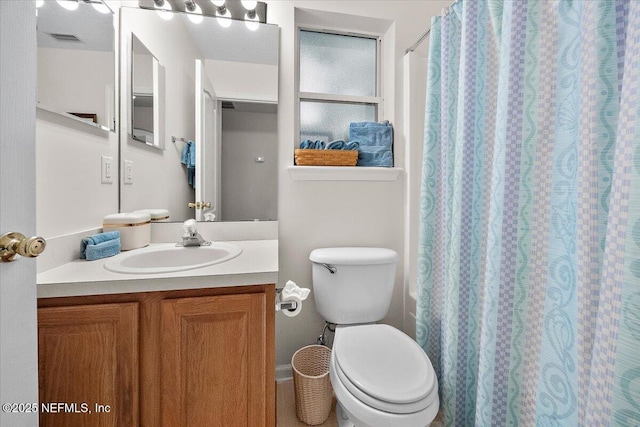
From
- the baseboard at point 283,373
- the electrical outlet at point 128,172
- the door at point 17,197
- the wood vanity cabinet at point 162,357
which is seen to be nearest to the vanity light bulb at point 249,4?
the electrical outlet at point 128,172

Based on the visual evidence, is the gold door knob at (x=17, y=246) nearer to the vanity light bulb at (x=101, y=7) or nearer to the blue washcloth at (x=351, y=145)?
the vanity light bulb at (x=101, y=7)

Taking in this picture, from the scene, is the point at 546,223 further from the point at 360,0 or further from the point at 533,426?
the point at 360,0

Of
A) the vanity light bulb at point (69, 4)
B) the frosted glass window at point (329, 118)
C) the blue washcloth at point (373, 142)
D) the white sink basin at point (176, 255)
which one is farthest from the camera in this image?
the frosted glass window at point (329, 118)

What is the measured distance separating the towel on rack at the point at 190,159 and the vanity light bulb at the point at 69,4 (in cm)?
65

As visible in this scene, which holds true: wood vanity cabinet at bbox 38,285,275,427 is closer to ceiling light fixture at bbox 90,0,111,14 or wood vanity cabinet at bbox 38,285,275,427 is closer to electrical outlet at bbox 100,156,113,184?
electrical outlet at bbox 100,156,113,184

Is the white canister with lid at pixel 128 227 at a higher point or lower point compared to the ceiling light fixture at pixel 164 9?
lower

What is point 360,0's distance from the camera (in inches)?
66.9

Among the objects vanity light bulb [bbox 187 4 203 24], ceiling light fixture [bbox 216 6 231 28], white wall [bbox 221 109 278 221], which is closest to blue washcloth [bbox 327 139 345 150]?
white wall [bbox 221 109 278 221]

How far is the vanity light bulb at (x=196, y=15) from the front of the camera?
152cm

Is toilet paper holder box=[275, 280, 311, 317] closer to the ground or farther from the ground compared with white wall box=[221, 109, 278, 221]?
closer to the ground

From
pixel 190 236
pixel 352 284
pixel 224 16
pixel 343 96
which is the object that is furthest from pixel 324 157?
pixel 224 16

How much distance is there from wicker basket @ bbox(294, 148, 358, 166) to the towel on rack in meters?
0.55

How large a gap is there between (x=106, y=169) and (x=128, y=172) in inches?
5.1

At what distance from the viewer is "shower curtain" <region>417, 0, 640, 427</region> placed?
1.98ft
